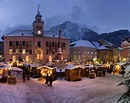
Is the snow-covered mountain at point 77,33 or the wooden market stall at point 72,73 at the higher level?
the snow-covered mountain at point 77,33

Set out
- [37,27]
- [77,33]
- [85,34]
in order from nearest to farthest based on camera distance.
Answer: [37,27]
[85,34]
[77,33]

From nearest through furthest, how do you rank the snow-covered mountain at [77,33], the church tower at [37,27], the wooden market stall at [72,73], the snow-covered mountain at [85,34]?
the wooden market stall at [72,73]
the church tower at [37,27]
the snow-covered mountain at [85,34]
the snow-covered mountain at [77,33]

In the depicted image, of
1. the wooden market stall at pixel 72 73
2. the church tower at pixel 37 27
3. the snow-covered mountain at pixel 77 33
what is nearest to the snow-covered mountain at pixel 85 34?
the snow-covered mountain at pixel 77 33

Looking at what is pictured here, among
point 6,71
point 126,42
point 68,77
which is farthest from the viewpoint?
point 126,42

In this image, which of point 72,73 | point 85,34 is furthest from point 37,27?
point 85,34

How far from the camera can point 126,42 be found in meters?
50.4

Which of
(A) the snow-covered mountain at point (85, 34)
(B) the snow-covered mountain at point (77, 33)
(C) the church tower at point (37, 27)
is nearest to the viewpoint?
(C) the church tower at point (37, 27)

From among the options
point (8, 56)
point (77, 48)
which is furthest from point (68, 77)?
point (77, 48)

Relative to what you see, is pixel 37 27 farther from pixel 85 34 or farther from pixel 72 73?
pixel 85 34

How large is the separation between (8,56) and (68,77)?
139 feet

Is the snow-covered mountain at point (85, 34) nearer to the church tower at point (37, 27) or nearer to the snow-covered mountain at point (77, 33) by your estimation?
the snow-covered mountain at point (77, 33)

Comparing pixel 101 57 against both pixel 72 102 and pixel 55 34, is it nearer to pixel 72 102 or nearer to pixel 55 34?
pixel 55 34

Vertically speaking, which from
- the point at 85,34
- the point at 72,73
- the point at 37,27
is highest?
the point at 85,34

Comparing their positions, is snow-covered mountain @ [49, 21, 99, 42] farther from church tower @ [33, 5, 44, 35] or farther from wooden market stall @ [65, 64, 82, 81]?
wooden market stall @ [65, 64, 82, 81]
